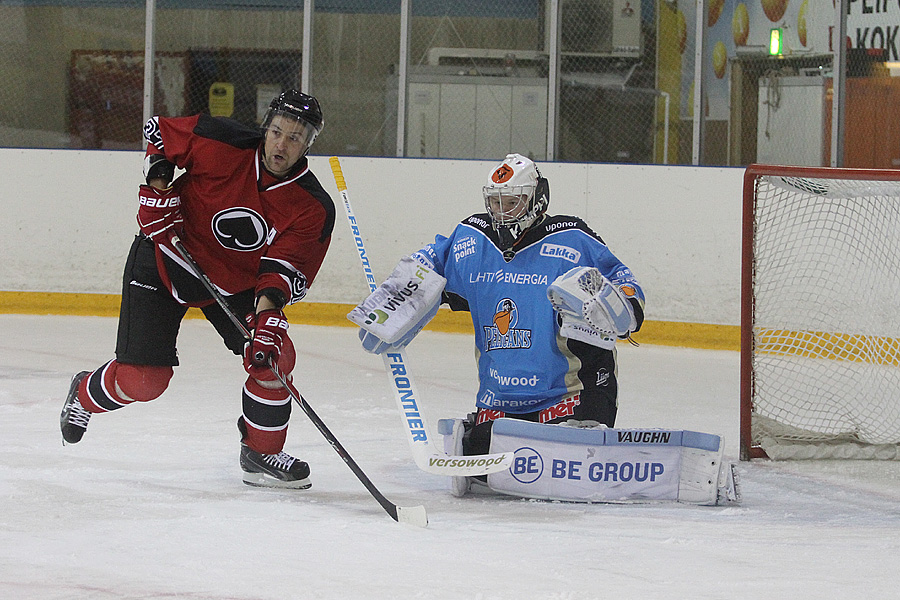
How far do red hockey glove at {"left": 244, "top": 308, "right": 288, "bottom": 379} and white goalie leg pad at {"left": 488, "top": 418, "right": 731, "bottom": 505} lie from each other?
52 centimetres

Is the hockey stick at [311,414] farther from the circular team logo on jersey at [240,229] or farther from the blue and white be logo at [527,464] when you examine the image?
the blue and white be logo at [527,464]

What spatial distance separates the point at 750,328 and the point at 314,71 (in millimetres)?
3552

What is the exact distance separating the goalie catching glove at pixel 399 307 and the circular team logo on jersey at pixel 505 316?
0.16m

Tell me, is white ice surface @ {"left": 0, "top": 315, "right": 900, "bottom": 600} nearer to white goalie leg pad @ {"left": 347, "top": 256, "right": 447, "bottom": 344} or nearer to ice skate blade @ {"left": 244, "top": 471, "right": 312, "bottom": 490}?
ice skate blade @ {"left": 244, "top": 471, "right": 312, "bottom": 490}

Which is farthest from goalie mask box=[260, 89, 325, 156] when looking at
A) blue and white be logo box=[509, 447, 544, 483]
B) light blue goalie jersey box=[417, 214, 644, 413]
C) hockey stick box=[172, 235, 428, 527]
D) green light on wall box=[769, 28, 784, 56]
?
green light on wall box=[769, 28, 784, 56]

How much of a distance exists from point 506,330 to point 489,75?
345 cm

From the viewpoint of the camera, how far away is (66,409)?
9.01 feet

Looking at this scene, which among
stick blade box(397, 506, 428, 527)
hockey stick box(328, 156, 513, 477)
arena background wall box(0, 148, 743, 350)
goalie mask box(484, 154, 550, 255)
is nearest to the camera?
stick blade box(397, 506, 428, 527)

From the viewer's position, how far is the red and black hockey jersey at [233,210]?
260 centimetres

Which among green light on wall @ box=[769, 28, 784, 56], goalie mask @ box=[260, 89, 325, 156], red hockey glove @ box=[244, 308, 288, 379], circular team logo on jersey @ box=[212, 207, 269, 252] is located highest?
green light on wall @ box=[769, 28, 784, 56]

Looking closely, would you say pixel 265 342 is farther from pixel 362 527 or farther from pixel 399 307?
pixel 362 527

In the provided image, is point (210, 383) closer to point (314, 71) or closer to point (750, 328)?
point (750, 328)

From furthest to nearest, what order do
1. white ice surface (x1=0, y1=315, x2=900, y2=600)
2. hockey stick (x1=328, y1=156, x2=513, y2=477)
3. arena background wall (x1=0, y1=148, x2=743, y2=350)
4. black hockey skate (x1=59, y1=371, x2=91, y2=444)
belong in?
arena background wall (x1=0, y1=148, x2=743, y2=350) → black hockey skate (x1=59, y1=371, x2=91, y2=444) → hockey stick (x1=328, y1=156, x2=513, y2=477) → white ice surface (x1=0, y1=315, x2=900, y2=600)

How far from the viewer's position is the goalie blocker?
2.48 m
